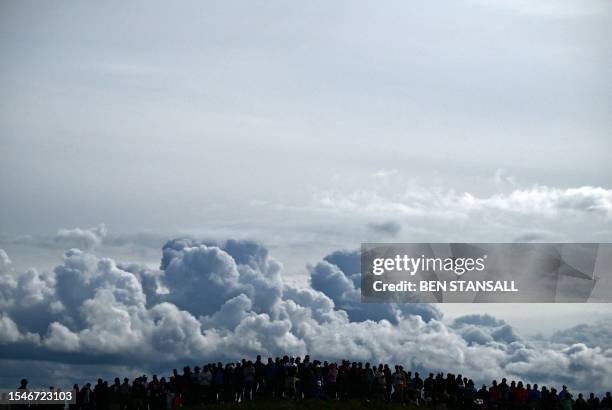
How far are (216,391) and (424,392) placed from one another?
14707 millimetres

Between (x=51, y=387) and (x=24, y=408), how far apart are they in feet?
8.00

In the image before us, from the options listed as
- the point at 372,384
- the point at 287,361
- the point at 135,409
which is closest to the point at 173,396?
the point at 135,409

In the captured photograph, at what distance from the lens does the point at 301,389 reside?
7831 centimetres

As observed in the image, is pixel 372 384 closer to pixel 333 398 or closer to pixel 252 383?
pixel 333 398

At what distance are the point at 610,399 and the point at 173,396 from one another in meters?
31.1

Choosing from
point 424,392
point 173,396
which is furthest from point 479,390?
point 173,396

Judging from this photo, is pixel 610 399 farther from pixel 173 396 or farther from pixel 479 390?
pixel 173 396

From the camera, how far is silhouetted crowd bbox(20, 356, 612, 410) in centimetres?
7756

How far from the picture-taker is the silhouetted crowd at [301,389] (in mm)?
77562

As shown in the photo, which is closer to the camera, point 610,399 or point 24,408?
point 24,408

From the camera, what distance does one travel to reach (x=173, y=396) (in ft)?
254

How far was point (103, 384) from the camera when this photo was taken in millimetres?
78062

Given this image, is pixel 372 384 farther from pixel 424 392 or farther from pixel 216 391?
pixel 216 391

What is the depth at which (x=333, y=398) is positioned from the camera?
79.1 meters
